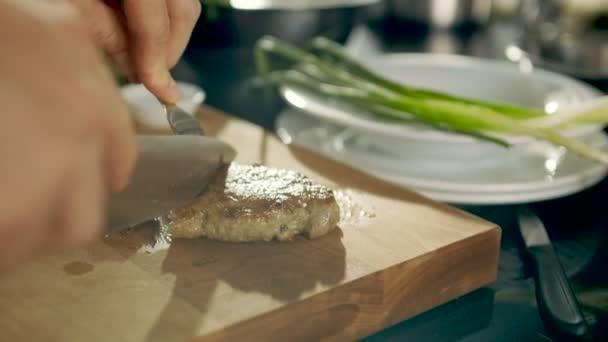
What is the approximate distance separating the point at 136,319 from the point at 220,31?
109 centimetres

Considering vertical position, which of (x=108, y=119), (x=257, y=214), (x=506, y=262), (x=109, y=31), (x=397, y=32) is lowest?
(x=397, y=32)

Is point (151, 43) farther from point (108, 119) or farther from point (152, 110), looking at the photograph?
point (108, 119)

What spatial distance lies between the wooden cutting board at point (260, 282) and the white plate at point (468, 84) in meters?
0.35

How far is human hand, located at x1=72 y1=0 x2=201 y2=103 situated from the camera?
3.52 feet

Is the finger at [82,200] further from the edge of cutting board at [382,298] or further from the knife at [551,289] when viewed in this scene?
the knife at [551,289]

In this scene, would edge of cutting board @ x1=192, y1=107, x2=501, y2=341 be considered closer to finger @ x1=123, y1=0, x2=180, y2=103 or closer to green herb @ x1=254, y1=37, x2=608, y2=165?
green herb @ x1=254, y1=37, x2=608, y2=165

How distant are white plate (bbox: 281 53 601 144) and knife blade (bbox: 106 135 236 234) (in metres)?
0.31

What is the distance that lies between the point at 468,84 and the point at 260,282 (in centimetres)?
102

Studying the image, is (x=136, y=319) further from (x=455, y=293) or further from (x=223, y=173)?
(x=455, y=293)

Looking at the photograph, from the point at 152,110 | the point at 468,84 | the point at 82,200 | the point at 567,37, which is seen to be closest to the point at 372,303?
the point at 82,200

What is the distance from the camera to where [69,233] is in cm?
53

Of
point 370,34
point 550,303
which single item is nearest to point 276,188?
point 550,303

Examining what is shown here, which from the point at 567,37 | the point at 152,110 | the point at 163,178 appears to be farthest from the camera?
the point at 567,37

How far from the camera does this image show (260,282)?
2.73ft
